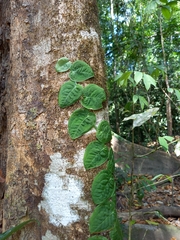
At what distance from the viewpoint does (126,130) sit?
14.4 ft

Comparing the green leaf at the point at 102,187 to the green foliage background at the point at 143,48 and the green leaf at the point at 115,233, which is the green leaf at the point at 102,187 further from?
the green foliage background at the point at 143,48

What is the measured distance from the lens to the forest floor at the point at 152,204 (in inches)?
69.8

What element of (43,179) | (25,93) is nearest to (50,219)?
(43,179)

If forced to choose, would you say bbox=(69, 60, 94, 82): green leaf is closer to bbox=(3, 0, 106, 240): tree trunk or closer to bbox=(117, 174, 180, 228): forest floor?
bbox=(3, 0, 106, 240): tree trunk

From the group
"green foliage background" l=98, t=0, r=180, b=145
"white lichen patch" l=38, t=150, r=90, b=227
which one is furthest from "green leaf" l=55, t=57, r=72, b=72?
"green foliage background" l=98, t=0, r=180, b=145

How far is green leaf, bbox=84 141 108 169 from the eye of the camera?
0.61m

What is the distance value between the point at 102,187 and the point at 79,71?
0.99 ft

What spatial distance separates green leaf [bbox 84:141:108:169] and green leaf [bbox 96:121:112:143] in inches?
0.5

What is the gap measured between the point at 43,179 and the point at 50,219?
3.9 inches

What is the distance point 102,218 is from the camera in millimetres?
603

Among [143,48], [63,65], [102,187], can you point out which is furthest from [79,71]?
[143,48]

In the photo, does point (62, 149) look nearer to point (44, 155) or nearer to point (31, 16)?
point (44, 155)

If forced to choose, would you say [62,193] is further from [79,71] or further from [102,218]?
[79,71]

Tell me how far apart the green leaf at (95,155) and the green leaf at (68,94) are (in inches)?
4.7
